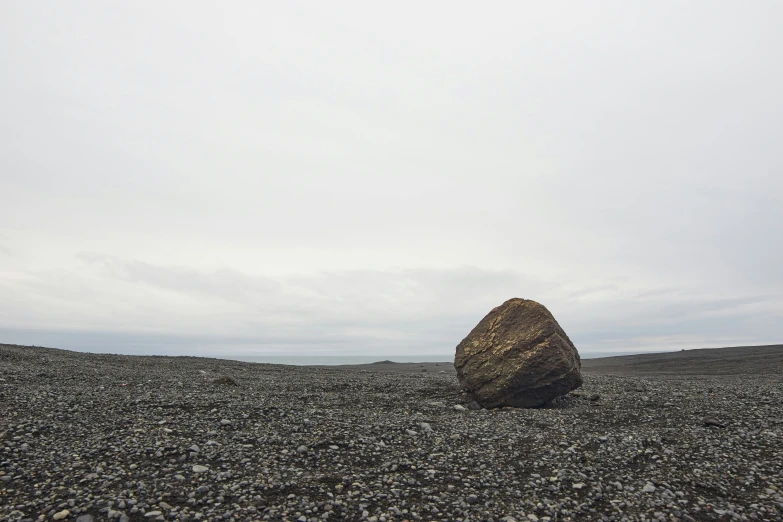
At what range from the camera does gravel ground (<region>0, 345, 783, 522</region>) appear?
23.9 feet

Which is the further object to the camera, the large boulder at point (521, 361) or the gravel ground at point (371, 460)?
the large boulder at point (521, 361)

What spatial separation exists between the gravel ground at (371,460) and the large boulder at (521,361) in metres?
1.27

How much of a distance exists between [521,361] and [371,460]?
346 inches

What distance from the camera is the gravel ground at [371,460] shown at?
287 inches

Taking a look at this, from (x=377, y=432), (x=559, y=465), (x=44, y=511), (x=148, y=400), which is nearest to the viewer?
(x=44, y=511)

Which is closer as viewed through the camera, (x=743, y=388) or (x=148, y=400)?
(x=148, y=400)

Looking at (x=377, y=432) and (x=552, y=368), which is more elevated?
(x=552, y=368)

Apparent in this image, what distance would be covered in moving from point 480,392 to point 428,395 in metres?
2.97

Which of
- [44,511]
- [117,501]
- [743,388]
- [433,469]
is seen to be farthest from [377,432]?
[743,388]

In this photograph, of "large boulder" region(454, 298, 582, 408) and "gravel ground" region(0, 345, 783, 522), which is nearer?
"gravel ground" region(0, 345, 783, 522)

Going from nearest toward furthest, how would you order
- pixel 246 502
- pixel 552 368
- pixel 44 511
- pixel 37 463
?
pixel 44 511
pixel 246 502
pixel 37 463
pixel 552 368

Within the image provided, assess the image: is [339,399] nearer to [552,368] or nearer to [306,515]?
[552,368]

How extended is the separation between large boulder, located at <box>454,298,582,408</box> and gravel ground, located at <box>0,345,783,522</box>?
1273 millimetres

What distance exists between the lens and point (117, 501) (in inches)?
281
